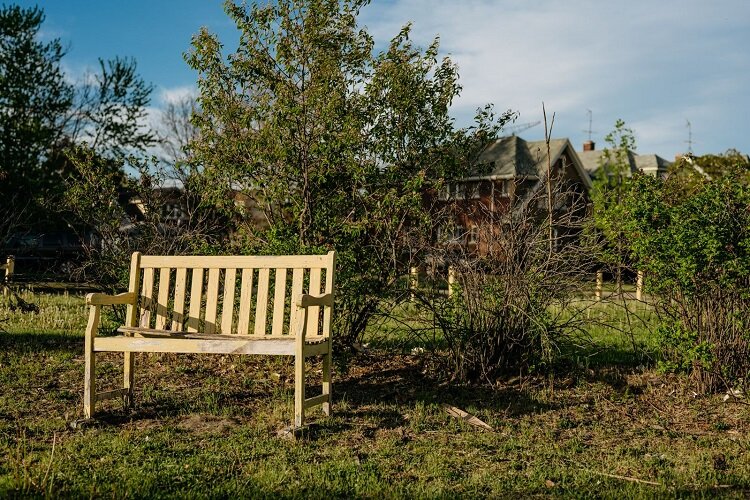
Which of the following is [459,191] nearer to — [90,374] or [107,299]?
[107,299]

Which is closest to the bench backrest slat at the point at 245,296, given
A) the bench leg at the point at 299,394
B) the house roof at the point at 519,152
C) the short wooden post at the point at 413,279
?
the bench leg at the point at 299,394

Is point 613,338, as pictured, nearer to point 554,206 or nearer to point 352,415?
point 554,206

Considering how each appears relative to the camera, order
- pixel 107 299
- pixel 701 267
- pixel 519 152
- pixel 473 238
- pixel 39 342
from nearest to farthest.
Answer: pixel 107 299 < pixel 701 267 < pixel 473 238 < pixel 39 342 < pixel 519 152

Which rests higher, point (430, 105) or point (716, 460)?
point (430, 105)

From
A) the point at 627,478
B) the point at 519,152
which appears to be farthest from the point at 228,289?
the point at 519,152

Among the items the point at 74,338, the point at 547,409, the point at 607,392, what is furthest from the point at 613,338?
the point at 74,338

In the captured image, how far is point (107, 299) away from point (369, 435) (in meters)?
2.17

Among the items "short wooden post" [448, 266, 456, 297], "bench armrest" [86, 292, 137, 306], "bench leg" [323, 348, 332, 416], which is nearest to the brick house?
Result: "short wooden post" [448, 266, 456, 297]

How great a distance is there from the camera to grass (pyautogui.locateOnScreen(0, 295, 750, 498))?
407 cm

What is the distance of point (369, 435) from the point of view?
201 inches

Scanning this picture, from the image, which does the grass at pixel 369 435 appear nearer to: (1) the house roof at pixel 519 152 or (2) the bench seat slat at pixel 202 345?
(2) the bench seat slat at pixel 202 345

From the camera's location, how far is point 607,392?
6.47 meters

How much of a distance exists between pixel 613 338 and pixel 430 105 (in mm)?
3492

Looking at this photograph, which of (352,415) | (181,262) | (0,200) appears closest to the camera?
(352,415)
